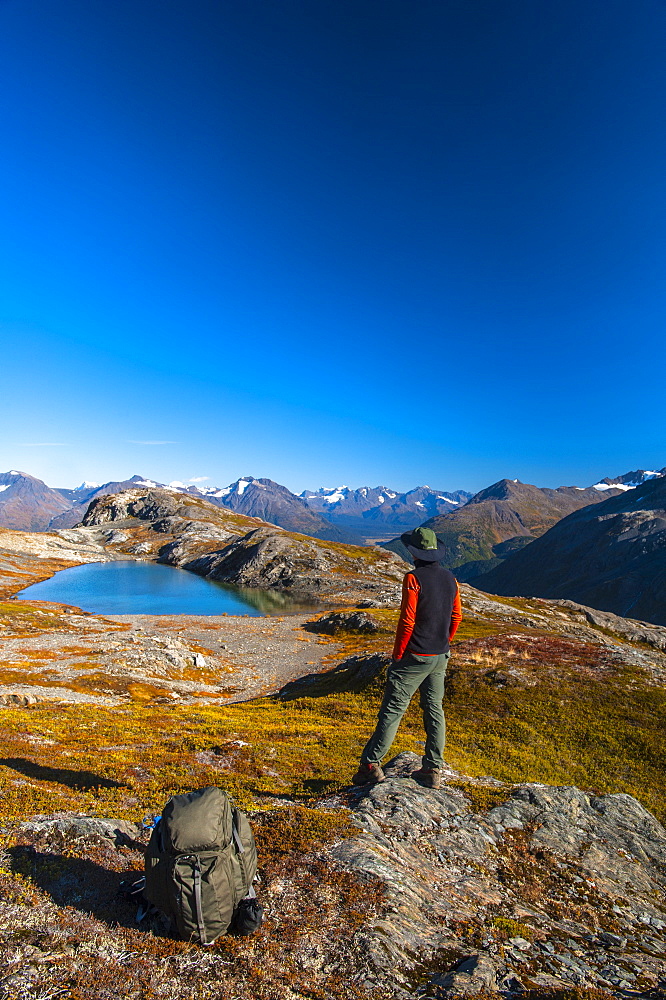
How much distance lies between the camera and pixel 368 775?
11945 millimetres

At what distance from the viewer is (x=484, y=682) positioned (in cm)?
2553

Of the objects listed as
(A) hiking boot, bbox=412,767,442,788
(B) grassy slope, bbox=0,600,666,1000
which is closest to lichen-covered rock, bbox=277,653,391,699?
(B) grassy slope, bbox=0,600,666,1000

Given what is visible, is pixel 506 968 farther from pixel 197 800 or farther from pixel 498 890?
pixel 197 800

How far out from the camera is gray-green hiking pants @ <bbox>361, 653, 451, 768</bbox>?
36.8 feet

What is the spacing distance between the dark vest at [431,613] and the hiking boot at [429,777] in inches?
142

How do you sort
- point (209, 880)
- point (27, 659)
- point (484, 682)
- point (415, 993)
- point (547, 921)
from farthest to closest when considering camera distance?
point (27, 659), point (484, 682), point (547, 921), point (209, 880), point (415, 993)

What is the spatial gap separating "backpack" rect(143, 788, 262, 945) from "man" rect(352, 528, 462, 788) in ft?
16.3

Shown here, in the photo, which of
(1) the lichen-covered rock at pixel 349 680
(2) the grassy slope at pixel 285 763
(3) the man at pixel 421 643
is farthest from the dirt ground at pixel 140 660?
(3) the man at pixel 421 643

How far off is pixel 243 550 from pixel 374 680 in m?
166

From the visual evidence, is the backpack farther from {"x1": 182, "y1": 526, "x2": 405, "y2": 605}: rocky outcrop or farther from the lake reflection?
{"x1": 182, "y1": 526, "x2": 405, "y2": 605}: rocky outcrop

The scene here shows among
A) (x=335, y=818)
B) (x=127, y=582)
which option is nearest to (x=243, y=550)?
(x=127, y=582)

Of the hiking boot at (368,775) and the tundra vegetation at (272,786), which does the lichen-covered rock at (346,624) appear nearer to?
the tundra vegetation at (272,786)

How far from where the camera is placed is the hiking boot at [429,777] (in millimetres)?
11984

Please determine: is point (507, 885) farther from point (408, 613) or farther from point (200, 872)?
point (200, 872)
